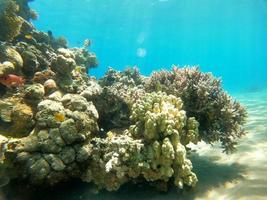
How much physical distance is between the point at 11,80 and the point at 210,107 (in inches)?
186

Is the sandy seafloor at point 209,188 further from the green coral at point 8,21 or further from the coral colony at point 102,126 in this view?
the green coral at point 8,21

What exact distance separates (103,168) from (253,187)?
2.91 metres

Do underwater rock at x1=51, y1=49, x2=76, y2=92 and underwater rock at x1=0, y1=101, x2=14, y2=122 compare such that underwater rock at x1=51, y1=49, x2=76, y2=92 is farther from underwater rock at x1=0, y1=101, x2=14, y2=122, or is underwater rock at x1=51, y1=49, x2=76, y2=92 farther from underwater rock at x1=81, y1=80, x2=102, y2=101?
underwater rock at x1=0, y1=101, x2=14, y2=122

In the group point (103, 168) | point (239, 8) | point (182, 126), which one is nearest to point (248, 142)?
point (182, 126)

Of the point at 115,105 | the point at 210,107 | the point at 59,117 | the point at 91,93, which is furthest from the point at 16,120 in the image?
the point at 210,107

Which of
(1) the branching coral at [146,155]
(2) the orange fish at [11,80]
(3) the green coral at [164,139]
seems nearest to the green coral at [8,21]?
(2) the orange fish at [11,80]

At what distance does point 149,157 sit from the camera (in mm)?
4812

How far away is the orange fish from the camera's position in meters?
6.11

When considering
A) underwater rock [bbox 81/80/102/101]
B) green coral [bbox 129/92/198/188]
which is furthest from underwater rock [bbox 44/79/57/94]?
green coral [bbox 129/92/198/188]

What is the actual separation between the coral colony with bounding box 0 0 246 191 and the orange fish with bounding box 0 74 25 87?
0.02m

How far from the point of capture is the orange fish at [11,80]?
20.1ft

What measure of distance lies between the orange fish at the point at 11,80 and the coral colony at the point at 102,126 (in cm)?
2

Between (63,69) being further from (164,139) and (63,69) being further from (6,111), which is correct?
(164,139)

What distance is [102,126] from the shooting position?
22.2ft
